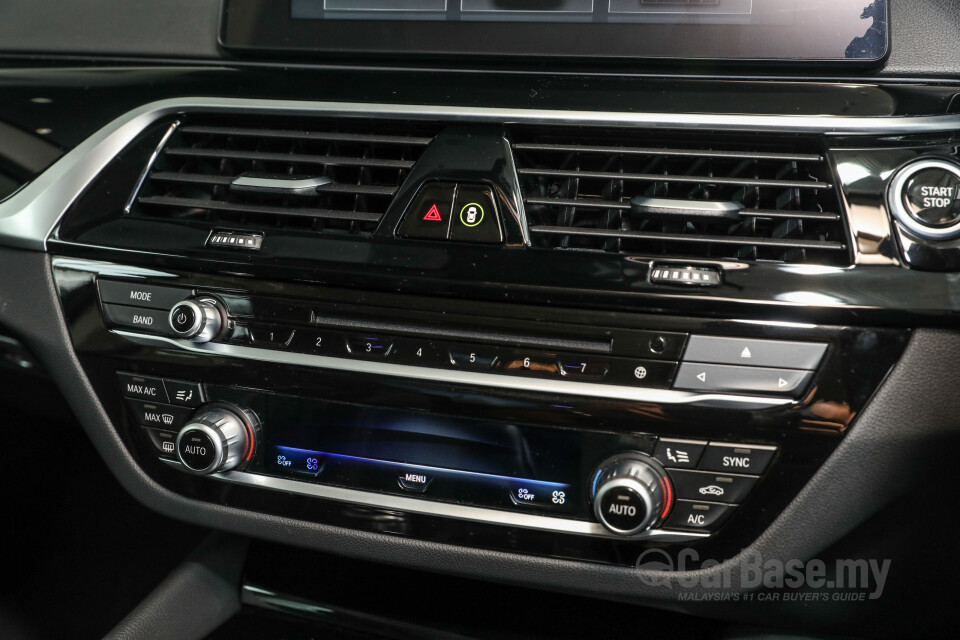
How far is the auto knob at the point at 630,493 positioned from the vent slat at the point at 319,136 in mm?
471

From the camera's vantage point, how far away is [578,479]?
3.23 feet

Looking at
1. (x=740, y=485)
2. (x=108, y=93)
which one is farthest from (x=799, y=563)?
(x=108, y=93)

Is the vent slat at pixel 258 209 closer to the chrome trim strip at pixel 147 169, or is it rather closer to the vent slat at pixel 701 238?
the chrome trim strip at pixel 147 169

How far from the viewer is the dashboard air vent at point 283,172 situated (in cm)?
102

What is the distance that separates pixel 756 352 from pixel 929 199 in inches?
9.7

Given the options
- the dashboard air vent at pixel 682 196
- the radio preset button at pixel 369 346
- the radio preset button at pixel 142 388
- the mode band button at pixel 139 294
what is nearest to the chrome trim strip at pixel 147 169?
the mode band button at pixel 139 294

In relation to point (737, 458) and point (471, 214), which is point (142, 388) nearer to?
point (471, 214)

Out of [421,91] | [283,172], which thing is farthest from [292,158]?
[421,91]

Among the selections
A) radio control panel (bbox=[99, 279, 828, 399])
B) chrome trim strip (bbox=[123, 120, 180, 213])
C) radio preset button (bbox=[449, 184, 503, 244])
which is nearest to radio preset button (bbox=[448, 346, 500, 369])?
radio control panel (bbox=[99, 279, 828, 399])

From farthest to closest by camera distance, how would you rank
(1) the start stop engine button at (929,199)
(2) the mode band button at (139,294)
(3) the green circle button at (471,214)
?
(2) the mode band button at (139,294) < (3) the green circle button at (471,214) < (1) the start stop engine button at (929,199)

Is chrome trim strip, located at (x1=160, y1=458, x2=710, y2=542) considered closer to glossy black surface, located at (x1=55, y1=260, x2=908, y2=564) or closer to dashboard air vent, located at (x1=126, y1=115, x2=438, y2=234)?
glossy black surface, located at (x1=55, y1=260, x2=908, y2=564)

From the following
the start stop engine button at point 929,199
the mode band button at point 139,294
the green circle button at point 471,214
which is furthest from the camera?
the mode band button at point 139,294

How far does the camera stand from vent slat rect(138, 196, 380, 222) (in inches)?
39.6

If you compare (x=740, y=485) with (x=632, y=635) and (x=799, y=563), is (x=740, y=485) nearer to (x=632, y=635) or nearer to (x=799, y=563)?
(x=799, y=563)
